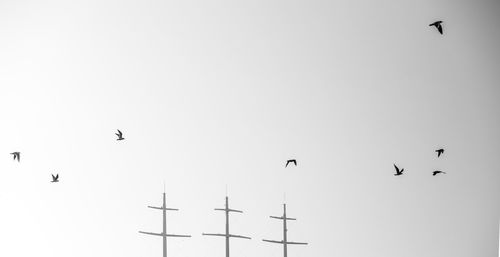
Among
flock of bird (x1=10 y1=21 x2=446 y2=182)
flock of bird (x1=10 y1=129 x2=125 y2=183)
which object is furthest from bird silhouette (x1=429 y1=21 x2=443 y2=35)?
flock of bird (x1=10 y1=129 x2=125 y2=183)

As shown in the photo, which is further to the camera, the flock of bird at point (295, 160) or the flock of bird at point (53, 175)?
the flock of bird at point (53, 175)

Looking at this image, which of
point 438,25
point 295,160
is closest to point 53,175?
point 295,160

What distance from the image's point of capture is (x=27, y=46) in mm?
2688

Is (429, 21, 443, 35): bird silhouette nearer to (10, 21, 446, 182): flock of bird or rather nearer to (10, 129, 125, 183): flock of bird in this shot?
(10, 21, 446, 182): flock of bird

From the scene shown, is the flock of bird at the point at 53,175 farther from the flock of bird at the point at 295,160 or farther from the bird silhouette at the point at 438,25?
the bird silhouette at the point at 438,25

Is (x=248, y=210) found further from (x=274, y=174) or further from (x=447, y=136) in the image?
(x=447, y=136)

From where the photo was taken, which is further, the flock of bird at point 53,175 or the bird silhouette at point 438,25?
the flock of bird at point 53,175

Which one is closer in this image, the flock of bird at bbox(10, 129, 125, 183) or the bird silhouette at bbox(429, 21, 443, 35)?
the bird silhouette at bbox(429, 21, 443, 35)

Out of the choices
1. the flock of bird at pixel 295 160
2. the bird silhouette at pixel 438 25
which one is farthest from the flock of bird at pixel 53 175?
the bird silhouette at pixel 438 25

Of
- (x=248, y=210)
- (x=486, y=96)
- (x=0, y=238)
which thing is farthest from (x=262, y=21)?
(x=0, y=238)

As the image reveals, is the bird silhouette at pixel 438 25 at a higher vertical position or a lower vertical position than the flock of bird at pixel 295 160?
higher

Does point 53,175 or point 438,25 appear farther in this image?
point 53,175

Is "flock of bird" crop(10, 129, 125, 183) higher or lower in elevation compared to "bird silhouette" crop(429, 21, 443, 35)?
lower

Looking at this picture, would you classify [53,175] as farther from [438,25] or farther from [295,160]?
[438,25]
